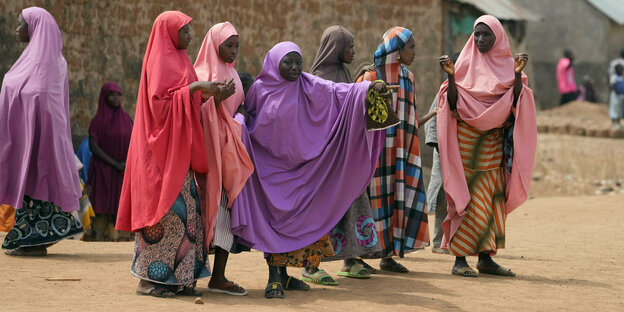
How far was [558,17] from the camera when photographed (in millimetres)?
30984

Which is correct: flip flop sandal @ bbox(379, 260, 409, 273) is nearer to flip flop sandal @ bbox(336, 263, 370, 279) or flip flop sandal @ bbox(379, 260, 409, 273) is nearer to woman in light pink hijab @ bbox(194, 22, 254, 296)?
flip flop sandal @ bbox(336, 263, 370, 279)

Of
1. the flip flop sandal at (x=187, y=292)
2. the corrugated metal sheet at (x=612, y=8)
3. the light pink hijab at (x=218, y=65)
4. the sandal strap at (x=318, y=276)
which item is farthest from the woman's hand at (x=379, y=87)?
the corrugated metal sheet at (x=612, y=8)

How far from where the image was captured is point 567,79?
29516 millimetres

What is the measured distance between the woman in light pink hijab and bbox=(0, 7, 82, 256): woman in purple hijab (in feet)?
6.98

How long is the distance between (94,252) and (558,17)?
82.8ft

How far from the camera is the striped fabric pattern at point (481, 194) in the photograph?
7.52 m

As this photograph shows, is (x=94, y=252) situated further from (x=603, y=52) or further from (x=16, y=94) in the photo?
(x=603, y=52)

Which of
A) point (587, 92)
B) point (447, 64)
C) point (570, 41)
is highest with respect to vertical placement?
point (570, 41)

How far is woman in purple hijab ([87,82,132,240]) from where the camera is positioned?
10383 millimetres

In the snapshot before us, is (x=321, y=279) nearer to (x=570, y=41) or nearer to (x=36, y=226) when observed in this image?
(x=36, y=226)

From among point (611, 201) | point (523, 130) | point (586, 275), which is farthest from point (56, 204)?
point (611, 201)

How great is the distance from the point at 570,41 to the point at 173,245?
88.1ft

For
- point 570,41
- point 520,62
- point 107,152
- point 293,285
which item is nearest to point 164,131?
point 293,285

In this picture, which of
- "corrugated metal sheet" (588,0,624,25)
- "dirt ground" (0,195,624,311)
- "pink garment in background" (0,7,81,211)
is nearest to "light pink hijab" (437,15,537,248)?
"dirt ground" (0,195,624,311)
